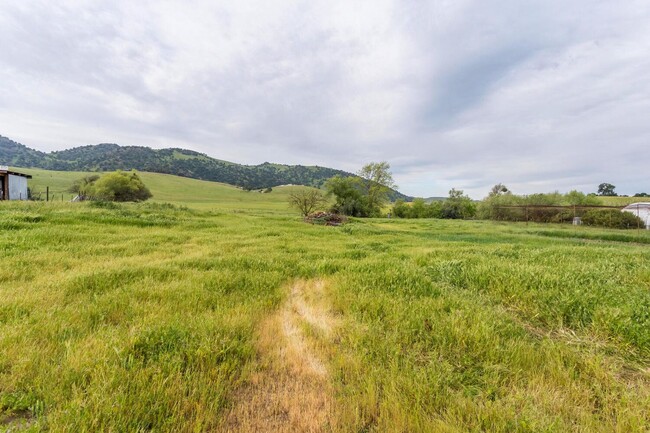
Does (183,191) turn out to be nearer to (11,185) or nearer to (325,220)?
(11,185)

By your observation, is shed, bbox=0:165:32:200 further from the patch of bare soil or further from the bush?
the bush

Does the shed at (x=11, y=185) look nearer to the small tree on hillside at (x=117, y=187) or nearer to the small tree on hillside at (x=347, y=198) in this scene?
the small tree on hillside at (x=117, y=187)

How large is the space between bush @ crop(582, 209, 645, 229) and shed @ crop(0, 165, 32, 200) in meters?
76.2

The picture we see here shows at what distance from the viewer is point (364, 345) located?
365 cm

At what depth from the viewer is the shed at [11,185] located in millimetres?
28297

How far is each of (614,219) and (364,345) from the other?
52.3 metres

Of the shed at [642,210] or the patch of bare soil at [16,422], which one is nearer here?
the patch of bare soil at [16,422]

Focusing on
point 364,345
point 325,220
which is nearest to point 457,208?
point 325,220

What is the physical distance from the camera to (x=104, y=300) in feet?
15.1

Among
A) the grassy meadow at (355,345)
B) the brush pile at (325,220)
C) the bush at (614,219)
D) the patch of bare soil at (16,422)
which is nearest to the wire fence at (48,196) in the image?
the brush pile at (325,220)

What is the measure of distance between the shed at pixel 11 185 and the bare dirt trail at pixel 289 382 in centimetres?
4212

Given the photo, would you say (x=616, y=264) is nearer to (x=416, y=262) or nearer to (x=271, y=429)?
(x=416, y=262)

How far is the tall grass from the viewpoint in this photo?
2.39 m

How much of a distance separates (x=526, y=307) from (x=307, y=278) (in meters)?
5.04
